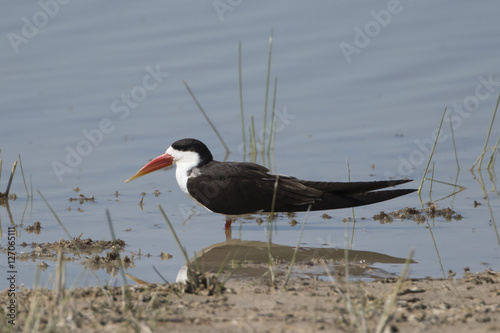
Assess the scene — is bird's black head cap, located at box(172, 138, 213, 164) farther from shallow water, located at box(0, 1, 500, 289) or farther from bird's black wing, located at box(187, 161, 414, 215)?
shallow water, located at box(0, 1, 500, 289)

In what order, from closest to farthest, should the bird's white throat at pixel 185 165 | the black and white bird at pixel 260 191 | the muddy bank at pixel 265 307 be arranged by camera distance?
the muddy bank at pixel 265 307 → the black and white bird at pixel 260 191 → the bird's white throat at pixel 185 165

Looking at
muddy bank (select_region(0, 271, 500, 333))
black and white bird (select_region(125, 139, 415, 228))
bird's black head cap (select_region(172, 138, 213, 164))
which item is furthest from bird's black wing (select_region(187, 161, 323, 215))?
muddy bank (select_region(0, 271, 500, 333))

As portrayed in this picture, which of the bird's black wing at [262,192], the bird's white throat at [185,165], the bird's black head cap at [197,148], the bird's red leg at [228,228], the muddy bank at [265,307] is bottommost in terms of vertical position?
the muddy bank at [265,307]

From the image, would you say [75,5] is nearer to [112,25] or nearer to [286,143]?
[112,25]

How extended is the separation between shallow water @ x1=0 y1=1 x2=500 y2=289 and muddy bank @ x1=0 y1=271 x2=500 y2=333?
0.88m

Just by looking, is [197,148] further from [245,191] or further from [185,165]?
[245,191]

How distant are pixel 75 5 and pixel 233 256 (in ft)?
27.8

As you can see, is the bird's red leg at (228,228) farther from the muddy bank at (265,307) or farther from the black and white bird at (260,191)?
the muddy bank at (265,307)

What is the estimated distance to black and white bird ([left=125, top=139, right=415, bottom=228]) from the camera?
582 cm

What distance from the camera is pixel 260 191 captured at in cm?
593

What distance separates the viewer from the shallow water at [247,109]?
585 centimetres

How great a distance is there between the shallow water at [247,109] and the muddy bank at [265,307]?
0.88 meters

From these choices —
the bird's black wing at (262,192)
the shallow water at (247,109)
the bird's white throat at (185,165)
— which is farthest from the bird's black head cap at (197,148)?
the shallow water at (247,109)

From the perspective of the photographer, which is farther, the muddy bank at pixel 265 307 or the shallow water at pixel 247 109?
the shallow water at pixel 247 109
